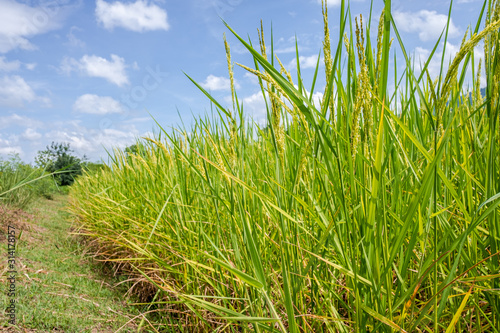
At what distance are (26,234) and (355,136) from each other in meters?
5.27

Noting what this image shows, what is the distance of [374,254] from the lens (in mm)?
707

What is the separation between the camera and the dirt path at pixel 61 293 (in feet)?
6.89

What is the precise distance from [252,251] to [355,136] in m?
0.38

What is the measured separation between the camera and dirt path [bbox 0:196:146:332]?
2.10 meters

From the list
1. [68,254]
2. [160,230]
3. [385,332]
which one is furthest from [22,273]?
[385,332]

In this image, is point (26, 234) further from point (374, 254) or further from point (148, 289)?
point (374, 254)

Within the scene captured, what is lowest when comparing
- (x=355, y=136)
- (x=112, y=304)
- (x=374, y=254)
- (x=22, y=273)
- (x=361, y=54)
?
(x=112, y=304)

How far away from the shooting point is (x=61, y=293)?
2.60 meters

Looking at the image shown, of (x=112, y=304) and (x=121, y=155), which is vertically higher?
(x=121, y=155)

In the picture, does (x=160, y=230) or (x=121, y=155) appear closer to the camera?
(x=160, y=230)

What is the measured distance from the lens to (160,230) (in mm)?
2256

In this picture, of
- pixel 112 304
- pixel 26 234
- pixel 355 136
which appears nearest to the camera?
pixel 355 136

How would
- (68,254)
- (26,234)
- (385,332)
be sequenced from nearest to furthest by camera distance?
(385,332)
(68,254)
(26,234)

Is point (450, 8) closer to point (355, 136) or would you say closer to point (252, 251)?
point (355, 136)
